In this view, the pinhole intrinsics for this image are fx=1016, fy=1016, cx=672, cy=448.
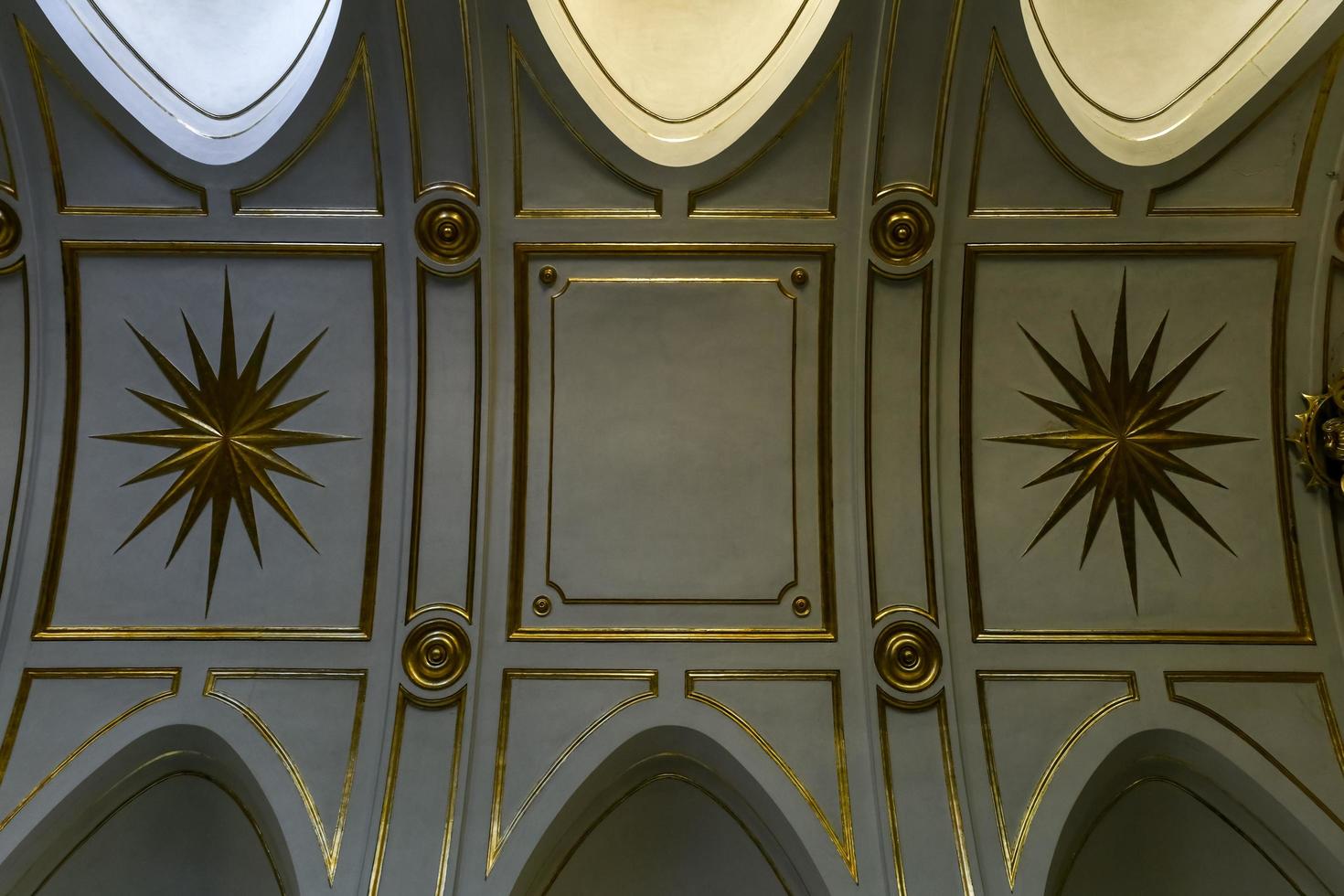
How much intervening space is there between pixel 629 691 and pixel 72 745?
3.27 meters

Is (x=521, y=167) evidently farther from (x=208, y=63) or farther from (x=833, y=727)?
(x=833, y=727)

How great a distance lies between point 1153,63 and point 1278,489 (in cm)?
271

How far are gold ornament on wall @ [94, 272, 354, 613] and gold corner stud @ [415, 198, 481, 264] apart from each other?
921mm

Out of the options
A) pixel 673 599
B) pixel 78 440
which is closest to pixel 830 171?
pixel 673 599

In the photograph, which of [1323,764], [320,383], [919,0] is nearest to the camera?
[919,0]

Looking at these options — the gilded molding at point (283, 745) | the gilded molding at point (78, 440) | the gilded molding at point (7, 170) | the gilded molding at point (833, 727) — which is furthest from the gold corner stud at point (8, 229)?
the gilded molding at point (833, 727)

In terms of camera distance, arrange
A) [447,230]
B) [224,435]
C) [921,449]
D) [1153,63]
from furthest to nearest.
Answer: [224,435]
[921,449]
[1153,63]
[447,230]

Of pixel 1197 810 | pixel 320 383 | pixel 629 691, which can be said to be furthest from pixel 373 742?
pixel 1197 810

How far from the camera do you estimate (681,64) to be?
618cm

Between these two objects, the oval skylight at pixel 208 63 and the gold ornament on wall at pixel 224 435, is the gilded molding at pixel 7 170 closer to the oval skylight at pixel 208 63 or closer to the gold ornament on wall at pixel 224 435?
the oval skylight at pixel 208 63

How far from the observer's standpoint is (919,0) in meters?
5.50

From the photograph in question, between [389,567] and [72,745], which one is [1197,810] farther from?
[72,745]

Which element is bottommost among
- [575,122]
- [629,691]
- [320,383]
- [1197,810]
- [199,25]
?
[1197,810]

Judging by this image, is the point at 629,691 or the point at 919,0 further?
the point at 629,691
